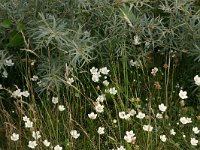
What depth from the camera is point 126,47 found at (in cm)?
334

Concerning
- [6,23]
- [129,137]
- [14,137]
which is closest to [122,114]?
[129,137]

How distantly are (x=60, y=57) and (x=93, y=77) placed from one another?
0.83 ft

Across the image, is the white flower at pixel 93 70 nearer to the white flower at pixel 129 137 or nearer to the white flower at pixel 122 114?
the white flower at pixel 122 114

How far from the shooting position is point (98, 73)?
10.6 feet

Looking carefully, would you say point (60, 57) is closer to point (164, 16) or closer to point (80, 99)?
point (80, 99)

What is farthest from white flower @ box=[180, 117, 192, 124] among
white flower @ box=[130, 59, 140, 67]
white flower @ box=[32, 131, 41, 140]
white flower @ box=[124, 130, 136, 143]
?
white flower @ box=[32, 131, 41, 140]

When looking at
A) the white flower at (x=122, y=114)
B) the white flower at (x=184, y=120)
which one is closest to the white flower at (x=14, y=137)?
the white flower at (x=122, y=114)

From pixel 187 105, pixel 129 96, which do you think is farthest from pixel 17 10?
pixel 187 105

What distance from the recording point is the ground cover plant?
2973mm

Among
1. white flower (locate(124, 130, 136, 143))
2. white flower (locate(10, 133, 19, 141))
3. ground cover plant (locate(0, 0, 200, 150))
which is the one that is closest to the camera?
white flower (locate(124, 130, 136, 143))

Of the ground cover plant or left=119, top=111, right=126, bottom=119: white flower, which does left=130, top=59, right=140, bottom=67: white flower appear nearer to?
the ground cover plant

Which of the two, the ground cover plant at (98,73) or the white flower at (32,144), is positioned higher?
the ground cover plant at (98,73)

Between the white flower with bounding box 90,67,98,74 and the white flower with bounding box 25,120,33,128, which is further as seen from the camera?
the white flower with bounding box 90,67,98,74

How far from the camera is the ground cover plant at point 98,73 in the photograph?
9.75ft
